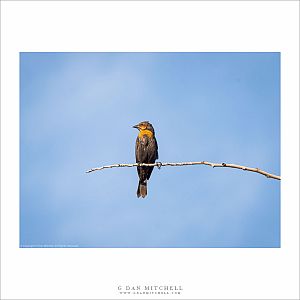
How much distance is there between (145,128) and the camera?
1020 cm

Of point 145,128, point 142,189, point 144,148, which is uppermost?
point 145,128

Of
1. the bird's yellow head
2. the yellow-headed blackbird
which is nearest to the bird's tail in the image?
the yellow-headed blackbird

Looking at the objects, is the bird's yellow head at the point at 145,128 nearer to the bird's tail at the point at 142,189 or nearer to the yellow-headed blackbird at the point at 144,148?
the yellow-headed blackbird at the point at 144,148

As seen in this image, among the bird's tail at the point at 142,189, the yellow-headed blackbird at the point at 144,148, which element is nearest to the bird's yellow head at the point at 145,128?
the yellow-headed blackbird at the point at 144,148

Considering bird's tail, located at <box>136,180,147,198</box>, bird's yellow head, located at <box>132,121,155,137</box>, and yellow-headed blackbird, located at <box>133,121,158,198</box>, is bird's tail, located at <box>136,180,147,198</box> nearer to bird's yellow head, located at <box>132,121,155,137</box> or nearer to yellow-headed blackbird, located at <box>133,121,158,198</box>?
yellow-headed blackbird, located at <box>133,121,158,198</box>

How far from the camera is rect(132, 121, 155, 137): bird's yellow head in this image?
33.4ft

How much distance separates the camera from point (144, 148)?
10258 millimetres

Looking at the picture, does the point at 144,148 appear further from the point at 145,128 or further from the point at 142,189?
the point at 142,189

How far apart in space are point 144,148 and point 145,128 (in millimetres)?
441

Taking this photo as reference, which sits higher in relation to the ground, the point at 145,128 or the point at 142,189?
the point at 145,128

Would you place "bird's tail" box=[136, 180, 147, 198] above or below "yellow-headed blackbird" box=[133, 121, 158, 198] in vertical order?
below

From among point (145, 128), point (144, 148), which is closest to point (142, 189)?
point (144, 148)
